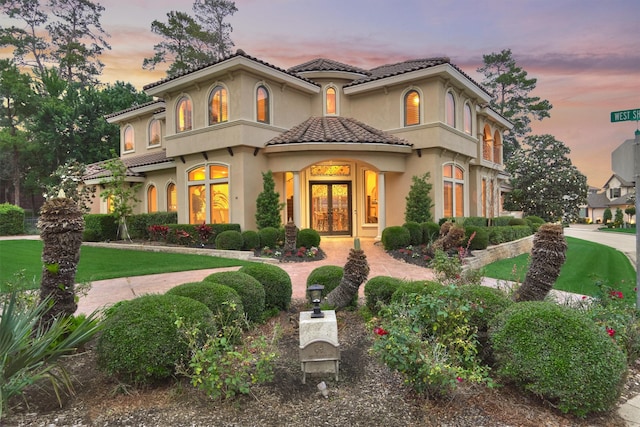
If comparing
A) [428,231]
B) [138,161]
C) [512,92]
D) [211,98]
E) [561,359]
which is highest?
[512,92]

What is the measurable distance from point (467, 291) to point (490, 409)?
129cm

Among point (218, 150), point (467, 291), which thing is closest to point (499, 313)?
point (467, 291)

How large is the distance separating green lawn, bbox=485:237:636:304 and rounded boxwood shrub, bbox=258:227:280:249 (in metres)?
7.23

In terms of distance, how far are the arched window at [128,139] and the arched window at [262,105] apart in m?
13.0

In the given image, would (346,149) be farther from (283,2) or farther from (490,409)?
(490,409)

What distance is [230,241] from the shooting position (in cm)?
1277

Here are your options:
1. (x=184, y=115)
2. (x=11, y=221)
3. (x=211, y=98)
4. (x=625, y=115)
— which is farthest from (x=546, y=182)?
(x=11, y=221)

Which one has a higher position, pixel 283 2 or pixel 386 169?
pixel 283 2

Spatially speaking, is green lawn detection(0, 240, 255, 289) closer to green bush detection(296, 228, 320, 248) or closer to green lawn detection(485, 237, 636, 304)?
green bush detection(296, 228, 320, 248)

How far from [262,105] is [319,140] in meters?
3.01

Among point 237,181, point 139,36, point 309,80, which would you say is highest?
point 139,36

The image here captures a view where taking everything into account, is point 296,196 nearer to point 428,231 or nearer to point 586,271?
point 428,231

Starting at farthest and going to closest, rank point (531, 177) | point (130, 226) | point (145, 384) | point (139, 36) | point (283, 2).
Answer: point (139, 36)
point (531, 177)
point (130, 226)
point (283, 2)
point (145, 384)

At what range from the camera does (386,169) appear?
15.1 m
